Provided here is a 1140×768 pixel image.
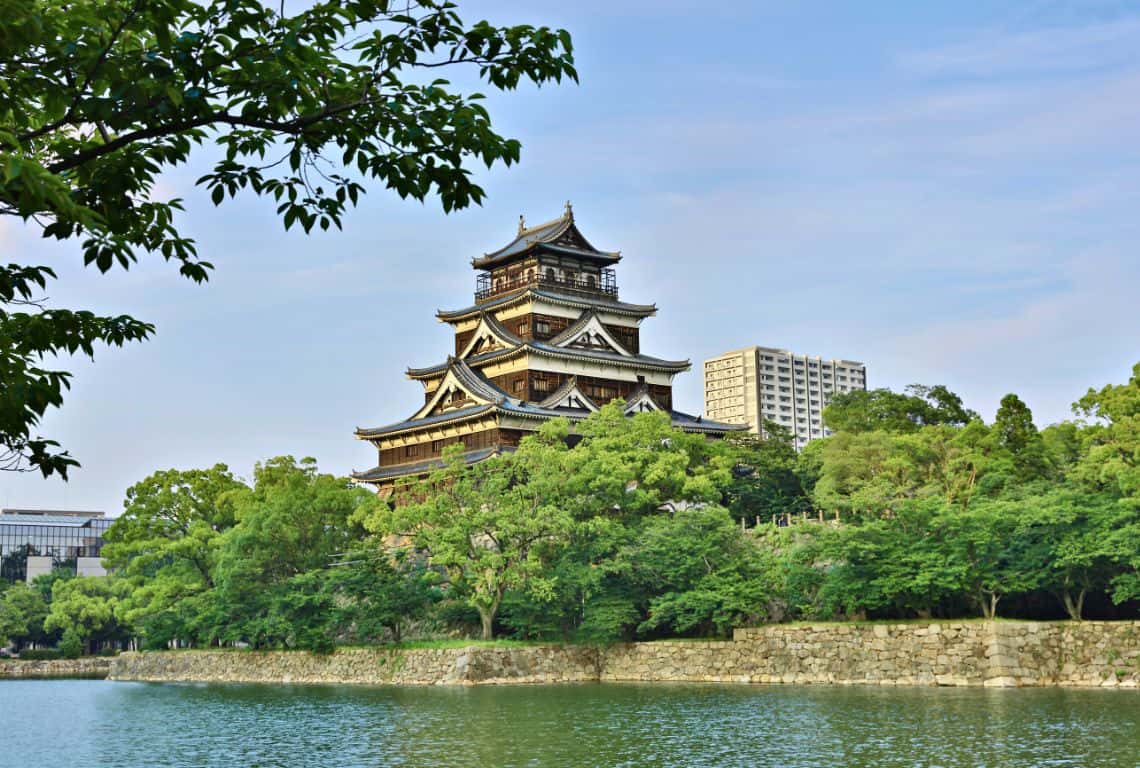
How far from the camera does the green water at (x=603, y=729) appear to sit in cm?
1992

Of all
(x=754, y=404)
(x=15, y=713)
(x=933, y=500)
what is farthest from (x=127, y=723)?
(x=754, y=404)

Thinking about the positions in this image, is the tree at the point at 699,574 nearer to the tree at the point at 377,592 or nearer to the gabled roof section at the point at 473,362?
the tree at the point at 377,592

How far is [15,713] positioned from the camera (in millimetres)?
35062

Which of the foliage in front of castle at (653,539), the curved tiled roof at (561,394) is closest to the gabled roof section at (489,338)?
the curved tiled roof at (561,394)

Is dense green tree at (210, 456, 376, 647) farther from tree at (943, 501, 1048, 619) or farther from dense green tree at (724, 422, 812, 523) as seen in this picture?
tree at (943, 501, 1048, 619)

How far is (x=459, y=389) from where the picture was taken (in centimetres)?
5628

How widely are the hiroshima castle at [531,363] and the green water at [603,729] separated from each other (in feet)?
66.3

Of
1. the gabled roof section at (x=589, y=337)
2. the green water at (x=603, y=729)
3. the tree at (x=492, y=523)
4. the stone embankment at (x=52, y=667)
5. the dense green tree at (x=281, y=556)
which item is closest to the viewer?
the green water at (x=603, y=729)

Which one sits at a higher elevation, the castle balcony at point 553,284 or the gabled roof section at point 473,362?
the castle balcony at point 553,284

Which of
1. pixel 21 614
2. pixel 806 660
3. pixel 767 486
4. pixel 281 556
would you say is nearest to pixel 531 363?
pixel 767 486

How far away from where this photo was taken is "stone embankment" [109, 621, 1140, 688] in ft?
105

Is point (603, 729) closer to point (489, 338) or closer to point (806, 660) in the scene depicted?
point (806, 660)

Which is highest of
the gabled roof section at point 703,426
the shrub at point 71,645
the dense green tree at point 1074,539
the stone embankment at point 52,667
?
the gabled roof section at point 703,426

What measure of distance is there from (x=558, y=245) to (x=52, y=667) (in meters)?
34.2
